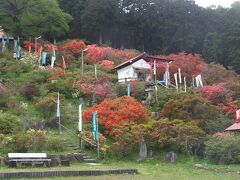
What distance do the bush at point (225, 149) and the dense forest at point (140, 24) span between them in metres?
30.6

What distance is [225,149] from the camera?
23406 millimetres

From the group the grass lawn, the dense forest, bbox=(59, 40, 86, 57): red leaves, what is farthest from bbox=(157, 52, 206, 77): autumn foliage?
the grass lawn

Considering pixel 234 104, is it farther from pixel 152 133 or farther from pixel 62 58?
pixel 62 58

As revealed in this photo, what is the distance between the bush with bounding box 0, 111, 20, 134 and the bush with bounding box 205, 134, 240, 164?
10198mm

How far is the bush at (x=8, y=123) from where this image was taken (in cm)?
2508

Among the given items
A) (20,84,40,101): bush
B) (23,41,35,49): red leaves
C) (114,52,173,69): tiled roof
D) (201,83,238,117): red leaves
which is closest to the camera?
(201,83,238,117): red leaves

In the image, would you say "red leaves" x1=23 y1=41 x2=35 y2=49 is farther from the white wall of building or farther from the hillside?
the white wall of building

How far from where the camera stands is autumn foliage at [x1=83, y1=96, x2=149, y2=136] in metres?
27.0

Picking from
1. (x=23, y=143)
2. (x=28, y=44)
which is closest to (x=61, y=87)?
(x=23, y=143)

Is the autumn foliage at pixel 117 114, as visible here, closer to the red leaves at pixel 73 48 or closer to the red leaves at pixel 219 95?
the red leaves at pixel 219 95

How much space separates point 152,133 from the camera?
83.9 feet

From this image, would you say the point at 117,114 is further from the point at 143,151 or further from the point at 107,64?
the point at 107,64

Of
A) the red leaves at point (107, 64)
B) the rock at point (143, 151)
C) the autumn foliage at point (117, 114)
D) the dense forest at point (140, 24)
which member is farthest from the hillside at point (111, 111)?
the dense forest at point (140, 24)

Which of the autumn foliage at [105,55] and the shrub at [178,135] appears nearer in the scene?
the shrub at [178,135]
